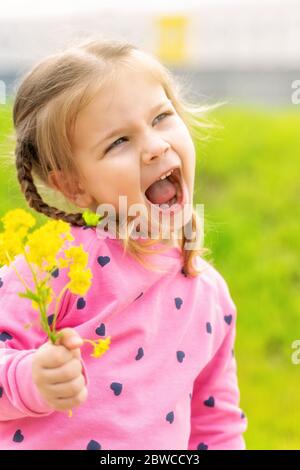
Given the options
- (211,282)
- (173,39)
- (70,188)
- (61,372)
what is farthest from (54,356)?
(173,39)

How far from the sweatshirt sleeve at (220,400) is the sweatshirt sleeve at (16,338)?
0.46 m

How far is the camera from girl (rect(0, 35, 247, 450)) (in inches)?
68.1

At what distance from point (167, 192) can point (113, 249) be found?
16 centimetres

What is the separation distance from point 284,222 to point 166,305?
2225 millimetres

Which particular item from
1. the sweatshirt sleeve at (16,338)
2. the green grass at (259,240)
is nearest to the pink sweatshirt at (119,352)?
the sweatshirt sleeve at (16,338)

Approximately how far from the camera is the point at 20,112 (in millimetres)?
1844

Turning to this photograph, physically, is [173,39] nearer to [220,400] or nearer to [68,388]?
[220,400]

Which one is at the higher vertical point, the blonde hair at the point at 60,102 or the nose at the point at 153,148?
the blonde hair at the point at 60,102

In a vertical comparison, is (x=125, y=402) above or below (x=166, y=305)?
below

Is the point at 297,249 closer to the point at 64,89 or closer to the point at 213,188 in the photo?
the point at 213,188

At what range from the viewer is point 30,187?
1814mm

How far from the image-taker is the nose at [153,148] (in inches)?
67.5

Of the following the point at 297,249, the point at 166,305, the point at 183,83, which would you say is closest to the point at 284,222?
the point at 297,249

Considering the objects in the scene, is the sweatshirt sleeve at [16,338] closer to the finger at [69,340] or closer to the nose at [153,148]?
the finger at [69,340]
